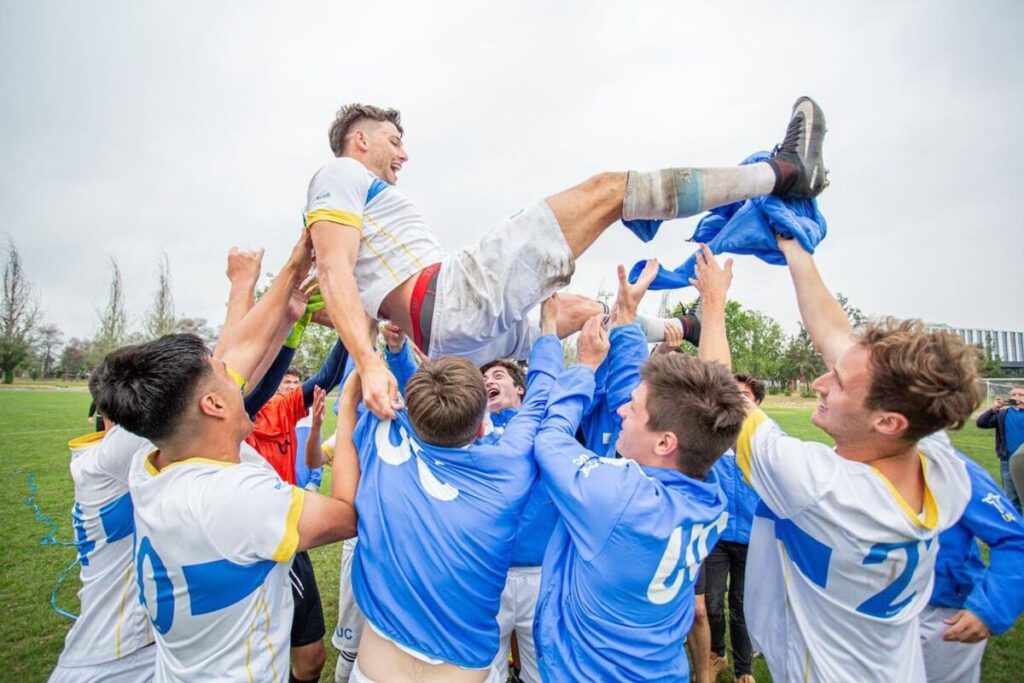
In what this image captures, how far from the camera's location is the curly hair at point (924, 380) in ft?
6.83

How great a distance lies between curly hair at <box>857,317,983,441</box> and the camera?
2.08 meters

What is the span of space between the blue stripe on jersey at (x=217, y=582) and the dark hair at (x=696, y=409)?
1.72m

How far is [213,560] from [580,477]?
144 centimetres

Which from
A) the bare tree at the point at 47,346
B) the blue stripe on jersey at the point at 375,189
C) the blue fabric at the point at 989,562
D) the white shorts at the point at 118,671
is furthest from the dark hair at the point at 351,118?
the bare tree at the point at 47,346

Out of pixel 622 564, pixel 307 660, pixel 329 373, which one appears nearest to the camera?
pixel 622 564

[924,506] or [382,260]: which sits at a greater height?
[382,260]

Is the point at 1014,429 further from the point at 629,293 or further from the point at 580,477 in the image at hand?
the point at 580,477

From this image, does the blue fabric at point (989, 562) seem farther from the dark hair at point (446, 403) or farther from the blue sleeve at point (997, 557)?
the dark hair at point (446, 403)

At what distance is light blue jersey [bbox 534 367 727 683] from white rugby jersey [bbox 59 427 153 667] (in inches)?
81.7

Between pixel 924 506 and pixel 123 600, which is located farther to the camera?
pixel 123 600

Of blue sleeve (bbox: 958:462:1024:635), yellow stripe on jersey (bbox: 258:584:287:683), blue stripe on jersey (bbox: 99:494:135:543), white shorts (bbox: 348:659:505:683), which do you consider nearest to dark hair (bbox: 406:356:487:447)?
yellow stripe on jersey (bbox: 258:584:287:683)

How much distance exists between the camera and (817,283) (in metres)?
2.84

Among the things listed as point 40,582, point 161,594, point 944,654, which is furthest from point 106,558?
point 40,582

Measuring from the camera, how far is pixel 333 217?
243 cm
